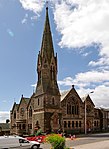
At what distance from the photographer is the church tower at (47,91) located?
61062 millimetres

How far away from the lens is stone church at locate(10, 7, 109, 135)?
6150 centimetres

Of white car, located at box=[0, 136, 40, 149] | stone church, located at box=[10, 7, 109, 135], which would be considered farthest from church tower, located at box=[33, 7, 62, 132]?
white car, located at box=[0, 136, 40, 149]

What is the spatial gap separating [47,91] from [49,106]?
345 centimetres

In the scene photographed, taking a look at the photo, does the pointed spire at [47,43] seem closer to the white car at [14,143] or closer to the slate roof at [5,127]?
the white car at [14,143]

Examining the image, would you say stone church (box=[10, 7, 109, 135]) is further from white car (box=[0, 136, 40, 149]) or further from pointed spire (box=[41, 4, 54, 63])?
white car (box=[0, 136, 40, 149])

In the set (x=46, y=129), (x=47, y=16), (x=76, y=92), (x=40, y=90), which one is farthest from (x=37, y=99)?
(x=47, y=16)

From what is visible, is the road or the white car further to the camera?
the road

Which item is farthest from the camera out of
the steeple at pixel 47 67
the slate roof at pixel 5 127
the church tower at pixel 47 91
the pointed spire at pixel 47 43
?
the slate roof at pixel 5 127

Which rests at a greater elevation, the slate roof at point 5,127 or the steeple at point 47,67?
the steeple at point 47,67

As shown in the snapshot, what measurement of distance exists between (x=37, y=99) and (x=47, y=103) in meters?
3.88

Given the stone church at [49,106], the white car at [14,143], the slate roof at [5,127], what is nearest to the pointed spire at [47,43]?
the stone church at [49,106]

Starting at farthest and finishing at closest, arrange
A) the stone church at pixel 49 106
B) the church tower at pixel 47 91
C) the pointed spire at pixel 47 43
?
1. the pointed spire at pixel 47 43
2. the stone church at pixel 49 106
3. the church tower at pixel 47 91

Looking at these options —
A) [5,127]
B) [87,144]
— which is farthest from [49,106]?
[5,127]

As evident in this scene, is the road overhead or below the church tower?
below
